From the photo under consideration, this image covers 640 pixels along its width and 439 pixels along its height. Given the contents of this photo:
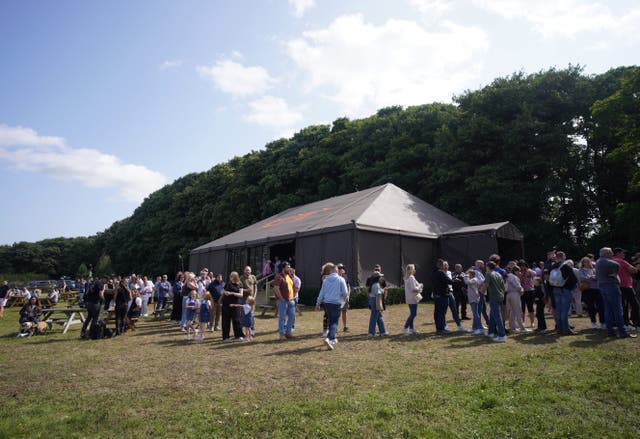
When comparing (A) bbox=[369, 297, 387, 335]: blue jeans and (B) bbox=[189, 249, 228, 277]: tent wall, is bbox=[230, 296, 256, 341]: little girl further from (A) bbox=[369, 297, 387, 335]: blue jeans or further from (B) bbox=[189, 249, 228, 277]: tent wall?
(B) bbox=[189, 249, 228, 277]: tent wall

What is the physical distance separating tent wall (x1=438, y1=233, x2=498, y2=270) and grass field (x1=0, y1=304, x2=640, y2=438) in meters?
9.34

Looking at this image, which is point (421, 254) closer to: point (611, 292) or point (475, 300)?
point (475, 300)

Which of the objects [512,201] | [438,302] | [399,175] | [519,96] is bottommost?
[438,302]

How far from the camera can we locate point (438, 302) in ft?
31.1

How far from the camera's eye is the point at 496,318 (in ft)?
27.2

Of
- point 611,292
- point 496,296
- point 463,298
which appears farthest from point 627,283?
point 463,298

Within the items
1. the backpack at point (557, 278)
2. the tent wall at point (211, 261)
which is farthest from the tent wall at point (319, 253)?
the backpack at point (557, 278)

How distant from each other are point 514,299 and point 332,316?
4.40 metres

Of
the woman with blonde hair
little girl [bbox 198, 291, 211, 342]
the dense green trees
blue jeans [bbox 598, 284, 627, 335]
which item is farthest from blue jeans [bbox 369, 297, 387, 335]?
the dense green trees

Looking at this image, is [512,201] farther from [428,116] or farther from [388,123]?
[388,123]

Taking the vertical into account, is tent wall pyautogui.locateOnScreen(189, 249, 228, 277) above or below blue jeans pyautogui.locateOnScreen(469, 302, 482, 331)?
above

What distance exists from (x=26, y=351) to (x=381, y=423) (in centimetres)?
899

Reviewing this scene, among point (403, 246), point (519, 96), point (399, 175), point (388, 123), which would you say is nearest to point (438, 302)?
point (403, 246)

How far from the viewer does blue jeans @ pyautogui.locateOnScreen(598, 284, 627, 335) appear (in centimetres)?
789
